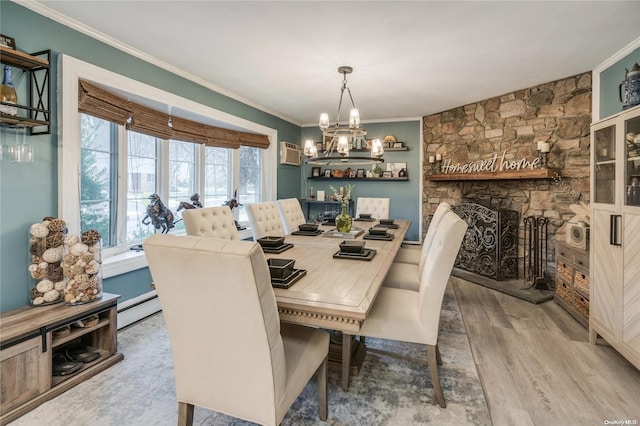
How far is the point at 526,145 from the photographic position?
13.8 ft

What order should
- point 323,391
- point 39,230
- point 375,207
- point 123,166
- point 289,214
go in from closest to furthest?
point 323,391 < point 39,230 < point 123,166 < point 289,214 < point 375,207

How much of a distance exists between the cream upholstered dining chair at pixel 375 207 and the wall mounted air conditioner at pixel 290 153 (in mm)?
1465

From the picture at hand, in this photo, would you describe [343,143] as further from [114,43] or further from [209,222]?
[114,43]

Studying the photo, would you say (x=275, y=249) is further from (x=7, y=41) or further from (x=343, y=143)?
(x=7, y=41)

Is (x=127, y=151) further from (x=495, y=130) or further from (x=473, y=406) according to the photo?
(x=495, y=130)

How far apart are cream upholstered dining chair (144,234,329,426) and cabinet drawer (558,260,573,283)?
3.12 meters

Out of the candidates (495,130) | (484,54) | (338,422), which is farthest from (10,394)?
(495,130)

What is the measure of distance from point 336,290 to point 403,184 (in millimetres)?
4493

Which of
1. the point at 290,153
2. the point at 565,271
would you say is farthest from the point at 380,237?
the point at 290,153

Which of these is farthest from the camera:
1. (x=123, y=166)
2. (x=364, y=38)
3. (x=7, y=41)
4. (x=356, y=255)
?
(x=123, y=166)

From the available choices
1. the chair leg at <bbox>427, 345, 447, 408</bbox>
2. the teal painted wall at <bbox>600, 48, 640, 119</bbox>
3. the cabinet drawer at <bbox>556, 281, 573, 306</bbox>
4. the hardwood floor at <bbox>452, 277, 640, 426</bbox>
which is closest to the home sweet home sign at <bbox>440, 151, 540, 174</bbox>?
the teal painted wall at <bbox>600, 48, 640, 119</bbox>

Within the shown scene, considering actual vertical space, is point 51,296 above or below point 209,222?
below

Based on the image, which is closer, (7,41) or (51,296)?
(7,41)

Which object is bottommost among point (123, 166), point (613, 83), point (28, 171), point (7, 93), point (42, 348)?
point (42, 348)
